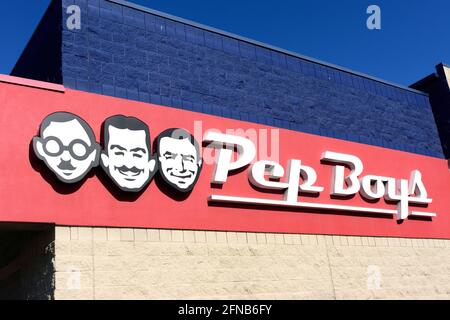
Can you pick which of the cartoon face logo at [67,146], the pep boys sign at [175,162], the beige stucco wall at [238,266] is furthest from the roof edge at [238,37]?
the beige stucco wall at [238,266]

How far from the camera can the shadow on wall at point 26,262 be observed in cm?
875

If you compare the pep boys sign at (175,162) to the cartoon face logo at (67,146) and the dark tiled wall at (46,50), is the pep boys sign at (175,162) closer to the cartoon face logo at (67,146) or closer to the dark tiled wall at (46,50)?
the cartoon face logo at (67,146)

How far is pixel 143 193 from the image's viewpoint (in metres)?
9.63

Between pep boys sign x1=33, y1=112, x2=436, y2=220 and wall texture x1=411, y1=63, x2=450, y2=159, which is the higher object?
wall texture x1=411, y1=63, x2=450, y2=159

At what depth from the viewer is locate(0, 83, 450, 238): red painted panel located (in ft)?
28.0

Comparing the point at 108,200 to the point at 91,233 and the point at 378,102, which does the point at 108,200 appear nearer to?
the point at 91,233

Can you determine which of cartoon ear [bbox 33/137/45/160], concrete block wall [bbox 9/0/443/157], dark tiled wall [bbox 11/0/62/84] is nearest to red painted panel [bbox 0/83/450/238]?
cartoon ear [bbox 33/137/45/160]

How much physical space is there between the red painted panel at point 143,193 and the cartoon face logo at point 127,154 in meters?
0.19

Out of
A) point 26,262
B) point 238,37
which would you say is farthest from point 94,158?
point 238,37

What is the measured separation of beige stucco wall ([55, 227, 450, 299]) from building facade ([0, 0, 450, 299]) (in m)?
0.03

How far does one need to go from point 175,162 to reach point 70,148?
6.85 ft

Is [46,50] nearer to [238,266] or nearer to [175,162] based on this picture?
[175,162]

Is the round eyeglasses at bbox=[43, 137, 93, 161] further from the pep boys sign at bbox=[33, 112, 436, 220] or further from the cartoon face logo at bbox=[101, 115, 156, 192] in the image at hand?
the cartoon face logo at bbox=[101, 115, 156, 192]

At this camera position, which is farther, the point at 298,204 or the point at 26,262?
the point at 298,204
